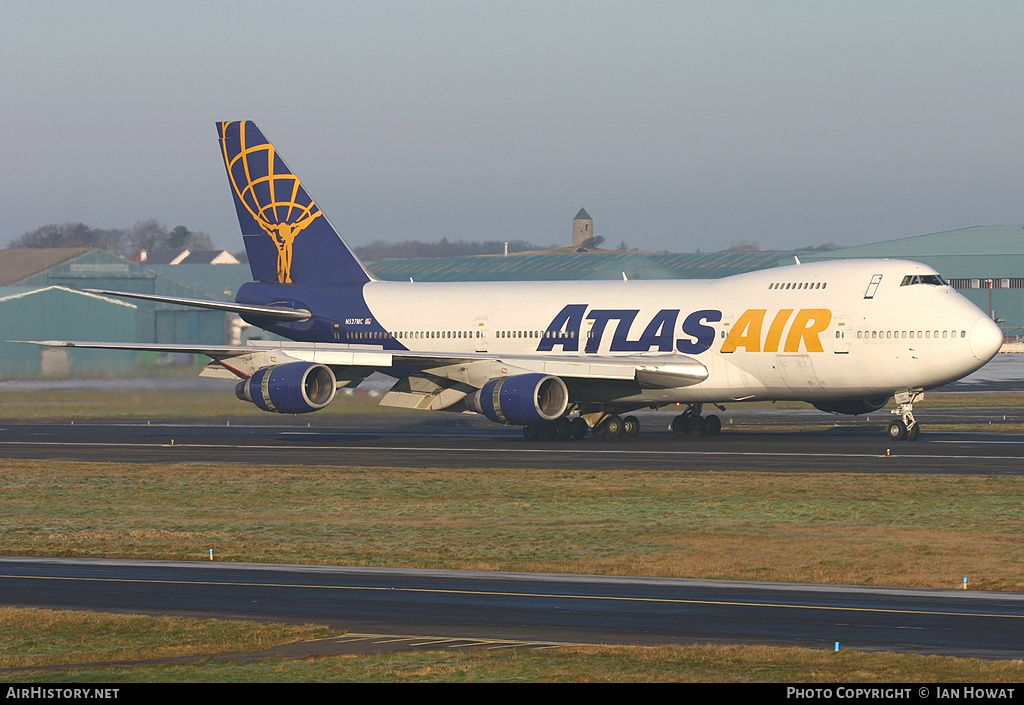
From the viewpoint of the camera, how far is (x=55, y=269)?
350ft

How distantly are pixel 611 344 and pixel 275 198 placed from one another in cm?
1626

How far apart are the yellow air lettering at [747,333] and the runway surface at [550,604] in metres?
25.0

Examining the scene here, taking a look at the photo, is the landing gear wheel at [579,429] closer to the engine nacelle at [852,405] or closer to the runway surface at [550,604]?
the engine nacelle at [852,405]

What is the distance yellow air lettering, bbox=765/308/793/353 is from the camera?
1758 inches

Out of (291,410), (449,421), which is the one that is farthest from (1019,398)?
(291,410)

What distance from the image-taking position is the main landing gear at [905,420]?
43.6 m

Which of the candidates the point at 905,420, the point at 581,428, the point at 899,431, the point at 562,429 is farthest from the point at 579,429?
the point at 905,420

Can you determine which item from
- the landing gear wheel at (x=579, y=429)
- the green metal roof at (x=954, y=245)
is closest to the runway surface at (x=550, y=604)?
the landing gear wheel at (x=579, y=429)

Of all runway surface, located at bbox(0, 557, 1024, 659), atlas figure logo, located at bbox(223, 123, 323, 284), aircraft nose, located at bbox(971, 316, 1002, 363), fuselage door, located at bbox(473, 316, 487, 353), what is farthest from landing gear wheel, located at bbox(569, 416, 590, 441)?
runway surface, located at bbox(0, 557, 1024, 659)

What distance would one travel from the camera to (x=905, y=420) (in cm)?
4391

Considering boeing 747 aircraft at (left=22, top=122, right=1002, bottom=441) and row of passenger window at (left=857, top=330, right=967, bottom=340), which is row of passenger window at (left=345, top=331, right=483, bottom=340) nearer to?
boeing 747 aircraft at (left=22, top=122, right=1002, bottom=441)

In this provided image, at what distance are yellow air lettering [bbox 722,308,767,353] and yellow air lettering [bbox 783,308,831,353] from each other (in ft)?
3.38

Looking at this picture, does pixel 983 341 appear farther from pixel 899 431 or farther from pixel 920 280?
pixel 899 431

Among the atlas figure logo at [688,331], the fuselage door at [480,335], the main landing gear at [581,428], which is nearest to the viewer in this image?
the atlas figure logo at [688,331]
